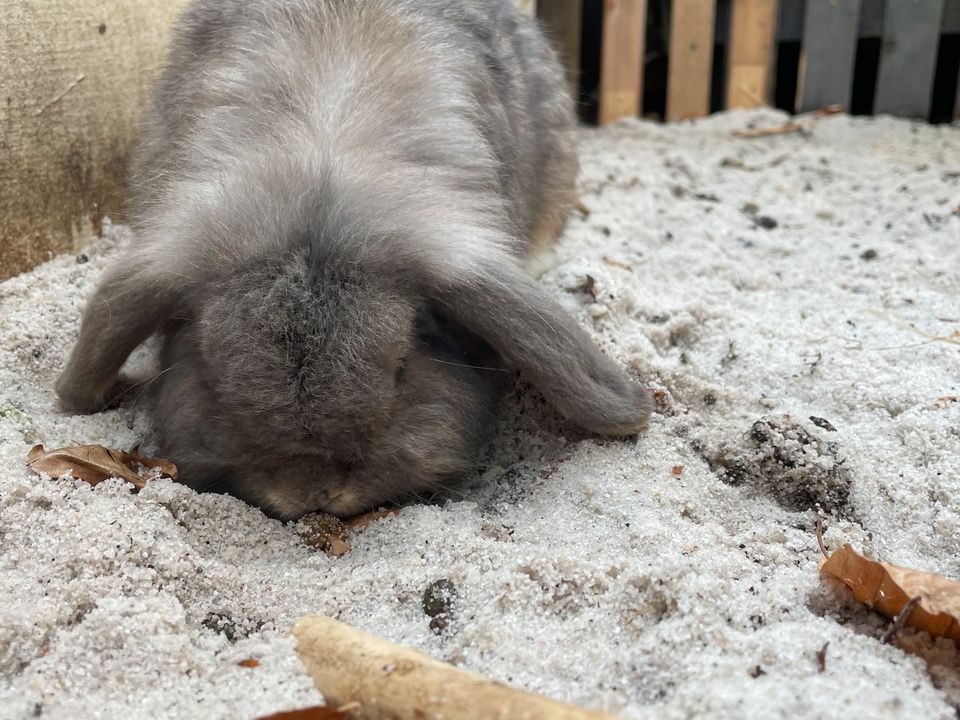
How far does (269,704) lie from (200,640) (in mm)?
322

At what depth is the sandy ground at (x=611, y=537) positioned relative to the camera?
1680 mm

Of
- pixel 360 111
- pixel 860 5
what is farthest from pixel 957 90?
pixel 360 111

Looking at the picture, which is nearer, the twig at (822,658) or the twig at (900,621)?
the twig at (822,658)

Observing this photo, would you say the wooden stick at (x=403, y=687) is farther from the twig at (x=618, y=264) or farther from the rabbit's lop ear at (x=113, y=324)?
the twig at (x=618, y=264)

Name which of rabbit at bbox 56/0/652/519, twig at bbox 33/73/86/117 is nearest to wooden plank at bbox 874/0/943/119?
rabbit at bbox 56/0/652/519

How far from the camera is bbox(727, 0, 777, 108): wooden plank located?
6.41 m

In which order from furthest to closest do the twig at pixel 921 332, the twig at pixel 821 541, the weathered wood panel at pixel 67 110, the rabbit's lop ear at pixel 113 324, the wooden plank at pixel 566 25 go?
the wooden plank at pixel 566 25 → the weathered wood panel at pixel 67 110 → the twig at pixel 921 332 → the rabbit's lop ear at pixel 113 324 → the twig at pixel 821 541

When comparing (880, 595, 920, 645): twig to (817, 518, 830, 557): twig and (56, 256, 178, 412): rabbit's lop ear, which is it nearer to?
(817, 518, 830, 557): twig

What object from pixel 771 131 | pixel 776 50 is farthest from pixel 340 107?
pixel 776 50

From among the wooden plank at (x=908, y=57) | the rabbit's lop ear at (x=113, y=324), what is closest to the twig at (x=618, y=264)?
the rabbit's lop ear at (x=113, y=324)

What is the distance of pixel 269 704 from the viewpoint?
163 cm

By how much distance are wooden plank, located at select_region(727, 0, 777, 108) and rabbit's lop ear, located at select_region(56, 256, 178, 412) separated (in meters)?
5.18

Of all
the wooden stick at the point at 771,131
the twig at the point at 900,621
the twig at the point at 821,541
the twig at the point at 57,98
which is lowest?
the wooden stick at the point at 771,131

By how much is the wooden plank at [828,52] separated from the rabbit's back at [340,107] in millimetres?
3522
